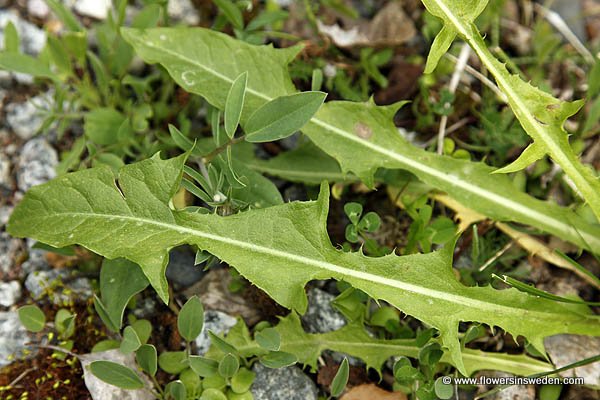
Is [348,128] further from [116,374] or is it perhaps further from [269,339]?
[116,374]

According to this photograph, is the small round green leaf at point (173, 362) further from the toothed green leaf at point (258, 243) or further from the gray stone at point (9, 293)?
the gray stone at point (9, 293)

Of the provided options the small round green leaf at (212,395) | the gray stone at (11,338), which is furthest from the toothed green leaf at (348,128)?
the gray stone at (11,338)

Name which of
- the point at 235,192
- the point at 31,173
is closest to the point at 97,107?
the point at 31,173

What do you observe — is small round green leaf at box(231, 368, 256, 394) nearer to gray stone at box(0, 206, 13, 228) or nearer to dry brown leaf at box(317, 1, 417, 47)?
gray stone at box(0, 206, 13, 228)

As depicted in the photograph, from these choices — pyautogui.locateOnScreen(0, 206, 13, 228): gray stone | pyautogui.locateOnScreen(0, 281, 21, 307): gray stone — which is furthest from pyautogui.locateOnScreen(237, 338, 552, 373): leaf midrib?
pyautogui.locateOnScreen(0, 206, 13, 228): gray stone

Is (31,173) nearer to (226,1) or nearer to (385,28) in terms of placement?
(226,1)

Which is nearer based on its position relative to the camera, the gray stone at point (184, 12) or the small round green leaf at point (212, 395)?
the small round green leaf at point (212, 395)
